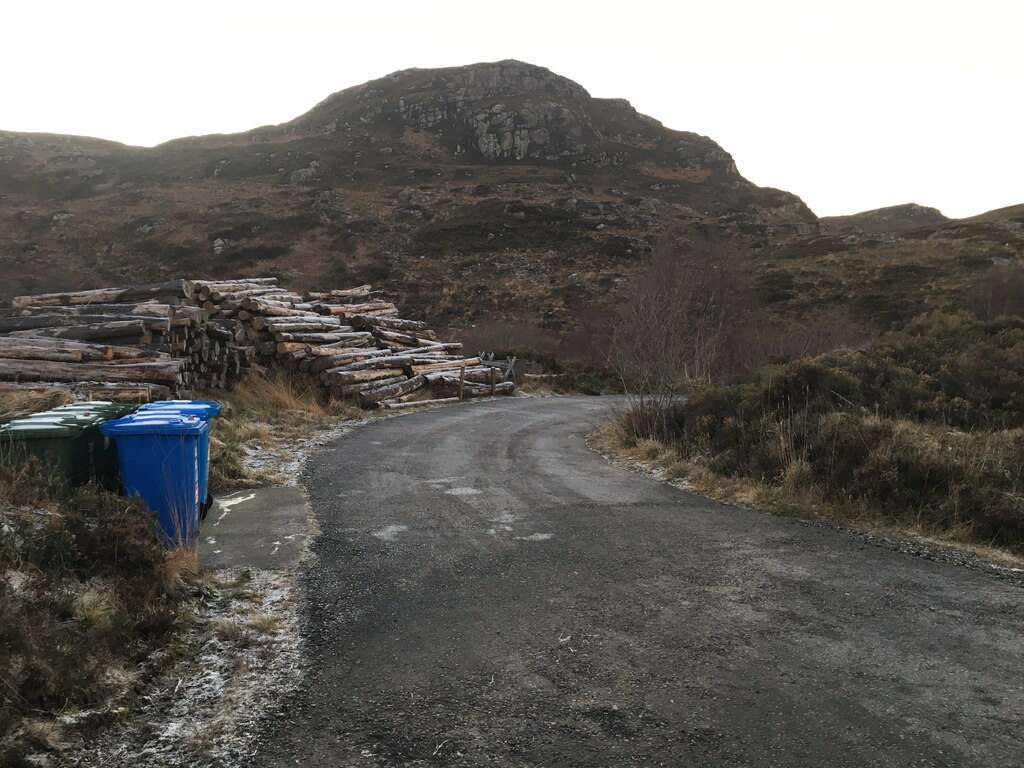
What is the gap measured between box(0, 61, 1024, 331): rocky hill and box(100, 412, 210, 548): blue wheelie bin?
32.6 metres

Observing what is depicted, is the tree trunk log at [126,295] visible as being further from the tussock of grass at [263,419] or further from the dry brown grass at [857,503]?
the dry brown grass at [857,503]

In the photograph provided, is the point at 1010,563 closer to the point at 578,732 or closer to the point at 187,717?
the point at 578,732

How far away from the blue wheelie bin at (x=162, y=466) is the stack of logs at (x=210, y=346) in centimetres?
475

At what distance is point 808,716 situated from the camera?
3189mm

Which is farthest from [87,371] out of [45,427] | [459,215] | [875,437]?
[459,215]

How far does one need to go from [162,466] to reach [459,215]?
53.8 m

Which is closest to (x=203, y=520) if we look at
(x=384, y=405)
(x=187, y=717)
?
(x=187, y=717)

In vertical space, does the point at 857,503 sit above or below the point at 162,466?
below

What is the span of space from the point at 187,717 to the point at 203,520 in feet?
12.1

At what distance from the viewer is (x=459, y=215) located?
57.2 metres

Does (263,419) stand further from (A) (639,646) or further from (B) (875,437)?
(A) (639,646)

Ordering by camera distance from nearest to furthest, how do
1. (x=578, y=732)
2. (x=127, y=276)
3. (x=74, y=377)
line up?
(x=578, y=732) → (x=74, y=377) → (x=127, y=276)

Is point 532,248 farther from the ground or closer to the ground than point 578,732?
farther from the ground

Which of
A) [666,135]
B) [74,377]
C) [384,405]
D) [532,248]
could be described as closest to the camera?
[74,377]
